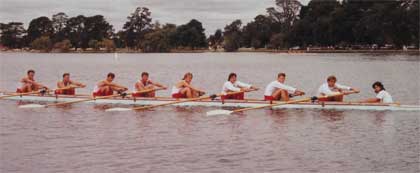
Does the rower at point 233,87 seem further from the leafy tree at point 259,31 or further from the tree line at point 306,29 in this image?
the leafy tree at point 259,31

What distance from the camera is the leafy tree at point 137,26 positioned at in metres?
196

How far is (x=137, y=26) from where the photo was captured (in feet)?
646

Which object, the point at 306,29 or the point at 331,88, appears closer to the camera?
the point at 331,88

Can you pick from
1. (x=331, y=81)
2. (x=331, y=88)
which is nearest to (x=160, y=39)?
(x=331, y=88)

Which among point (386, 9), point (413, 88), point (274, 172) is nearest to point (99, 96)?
point (274, 172)

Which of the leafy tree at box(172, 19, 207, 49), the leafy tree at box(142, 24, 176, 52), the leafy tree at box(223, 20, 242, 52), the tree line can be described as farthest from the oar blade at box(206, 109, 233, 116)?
the leafy tree at box(223, 20, 242, 52)

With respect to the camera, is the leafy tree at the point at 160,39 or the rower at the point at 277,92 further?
the leafy tree at the point at 160,39

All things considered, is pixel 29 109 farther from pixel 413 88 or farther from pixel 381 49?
pixel 381 49

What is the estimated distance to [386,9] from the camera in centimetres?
12156

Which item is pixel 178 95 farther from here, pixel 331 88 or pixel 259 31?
pixel 259 31

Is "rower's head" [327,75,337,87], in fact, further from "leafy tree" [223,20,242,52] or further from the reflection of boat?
"leafy tree" [223,20,242,52]

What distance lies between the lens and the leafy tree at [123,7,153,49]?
19575cm

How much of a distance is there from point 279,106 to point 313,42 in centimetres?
12590

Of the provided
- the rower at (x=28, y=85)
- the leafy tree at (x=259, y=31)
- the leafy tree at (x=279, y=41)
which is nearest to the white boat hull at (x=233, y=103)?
the rower at (x=28, y=85)
